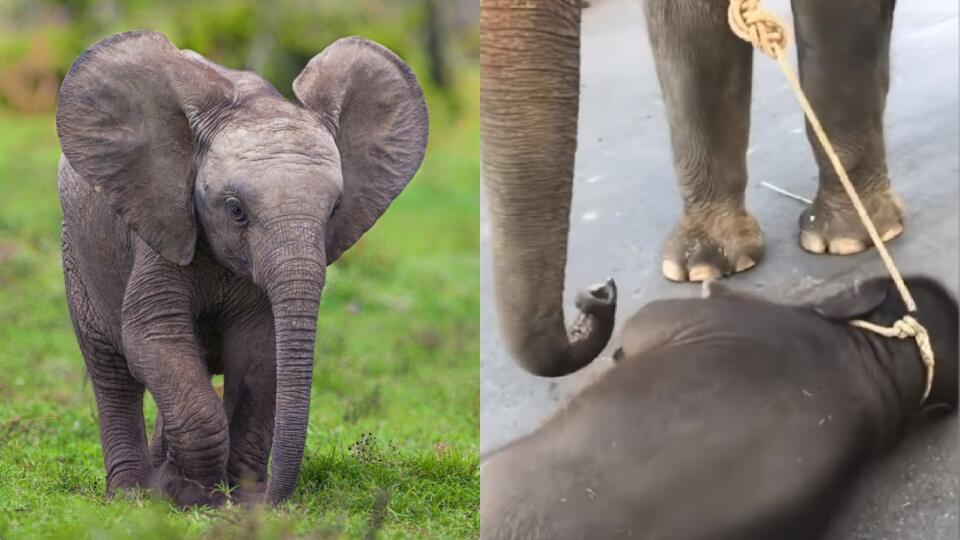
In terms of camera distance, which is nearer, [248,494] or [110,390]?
[248,494]

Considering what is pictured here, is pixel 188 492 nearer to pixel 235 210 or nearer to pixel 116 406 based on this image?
pixel 116 406

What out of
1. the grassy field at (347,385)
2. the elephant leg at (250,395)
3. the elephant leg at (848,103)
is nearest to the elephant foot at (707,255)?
the elephant leg at (848,103)

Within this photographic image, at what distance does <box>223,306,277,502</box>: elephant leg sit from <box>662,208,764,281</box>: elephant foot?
1.26 metres

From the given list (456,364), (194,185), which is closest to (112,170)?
(194,185)

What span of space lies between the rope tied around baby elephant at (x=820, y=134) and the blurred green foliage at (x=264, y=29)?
173 cm

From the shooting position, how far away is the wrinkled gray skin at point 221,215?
11.7 feet

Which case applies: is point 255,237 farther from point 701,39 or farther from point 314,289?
point 701,39

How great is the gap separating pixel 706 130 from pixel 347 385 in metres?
3.06

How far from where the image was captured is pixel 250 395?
13.4 feet

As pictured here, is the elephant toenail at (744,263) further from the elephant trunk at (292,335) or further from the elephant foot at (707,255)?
the elephant trunk at (292,335)

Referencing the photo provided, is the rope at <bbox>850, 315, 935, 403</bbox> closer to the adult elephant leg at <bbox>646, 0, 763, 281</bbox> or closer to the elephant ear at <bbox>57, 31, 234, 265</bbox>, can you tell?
the adult elephant leg at <bbox>646, 0, 763, 281</bbox>

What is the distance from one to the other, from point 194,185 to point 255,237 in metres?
0.31

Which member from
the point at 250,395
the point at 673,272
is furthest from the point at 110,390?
the point at 673,272

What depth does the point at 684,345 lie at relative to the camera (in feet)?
9.91
